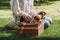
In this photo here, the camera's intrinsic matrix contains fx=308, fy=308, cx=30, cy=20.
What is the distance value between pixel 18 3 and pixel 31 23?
902 millimetres

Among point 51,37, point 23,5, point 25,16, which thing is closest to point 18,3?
point 23,5

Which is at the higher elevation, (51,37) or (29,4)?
(29,4)

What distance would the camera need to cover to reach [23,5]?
9.20 m

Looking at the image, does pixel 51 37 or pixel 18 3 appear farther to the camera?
pixel 18 3

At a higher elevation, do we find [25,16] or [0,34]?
[25,16]

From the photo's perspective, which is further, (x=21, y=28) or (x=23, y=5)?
(x=23, y=5)

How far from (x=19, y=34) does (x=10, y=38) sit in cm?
33

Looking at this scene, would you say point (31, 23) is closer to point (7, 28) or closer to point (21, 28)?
point (21, 28)

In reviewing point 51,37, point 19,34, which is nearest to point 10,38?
point 19,34

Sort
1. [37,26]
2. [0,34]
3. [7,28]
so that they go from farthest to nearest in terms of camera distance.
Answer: [7,28], [0,34], [37,26]

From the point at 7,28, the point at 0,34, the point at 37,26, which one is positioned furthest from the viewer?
the point at 7,28

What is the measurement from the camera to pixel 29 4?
9289mm

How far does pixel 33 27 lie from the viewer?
333 inches

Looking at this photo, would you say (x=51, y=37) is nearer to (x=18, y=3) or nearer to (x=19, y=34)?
(x=19, y=34)
